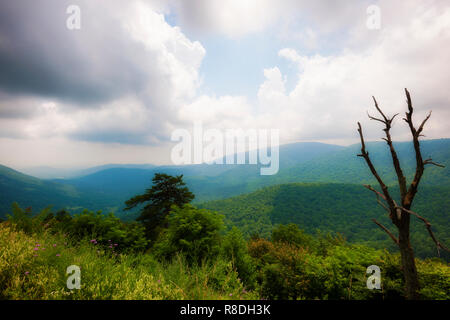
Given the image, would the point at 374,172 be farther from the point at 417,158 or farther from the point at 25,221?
the point at 25,221

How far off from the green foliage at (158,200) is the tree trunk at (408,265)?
1625cm

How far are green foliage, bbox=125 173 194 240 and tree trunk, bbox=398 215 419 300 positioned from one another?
16250 mm

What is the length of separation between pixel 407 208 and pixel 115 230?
9415 mm

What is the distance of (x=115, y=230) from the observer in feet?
24.1

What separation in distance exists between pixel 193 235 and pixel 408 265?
20.0ft

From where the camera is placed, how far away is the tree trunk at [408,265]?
3963 millimetres

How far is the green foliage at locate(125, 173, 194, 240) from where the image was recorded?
18.3 metres
